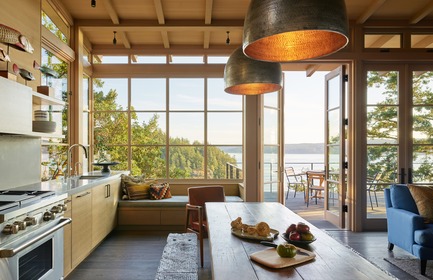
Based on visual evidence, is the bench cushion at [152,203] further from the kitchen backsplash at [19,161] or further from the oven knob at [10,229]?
the oven knob at [10,229]

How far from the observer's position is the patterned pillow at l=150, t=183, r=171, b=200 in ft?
17.0

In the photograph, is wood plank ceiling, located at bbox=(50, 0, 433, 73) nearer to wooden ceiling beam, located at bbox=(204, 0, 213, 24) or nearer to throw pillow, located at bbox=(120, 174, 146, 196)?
wooden ceiling beam, located at bbox=(204, 0, 213, 24)

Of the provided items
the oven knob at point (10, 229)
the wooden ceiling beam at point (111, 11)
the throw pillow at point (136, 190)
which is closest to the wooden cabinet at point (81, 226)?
the oven knob at point (10, 229)

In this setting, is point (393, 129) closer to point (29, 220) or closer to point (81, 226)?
point (81, 226)

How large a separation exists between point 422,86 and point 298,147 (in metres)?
16.1

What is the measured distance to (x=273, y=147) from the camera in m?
5.41

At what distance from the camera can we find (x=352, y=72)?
5062 millimetres

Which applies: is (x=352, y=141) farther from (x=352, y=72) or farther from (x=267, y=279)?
(x=267, y=279)

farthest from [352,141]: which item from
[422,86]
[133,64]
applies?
[133,64]

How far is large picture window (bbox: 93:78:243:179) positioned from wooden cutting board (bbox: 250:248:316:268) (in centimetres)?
413

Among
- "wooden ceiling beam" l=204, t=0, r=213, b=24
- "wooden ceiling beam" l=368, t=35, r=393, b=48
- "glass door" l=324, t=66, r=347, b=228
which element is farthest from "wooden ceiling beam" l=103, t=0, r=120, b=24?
"wooden ceiling beam" l=368, t=35, r=393, b=48

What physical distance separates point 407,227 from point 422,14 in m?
3.30

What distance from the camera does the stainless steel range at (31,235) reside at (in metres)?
1.97

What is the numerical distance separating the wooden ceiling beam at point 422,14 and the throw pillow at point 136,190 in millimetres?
5101
